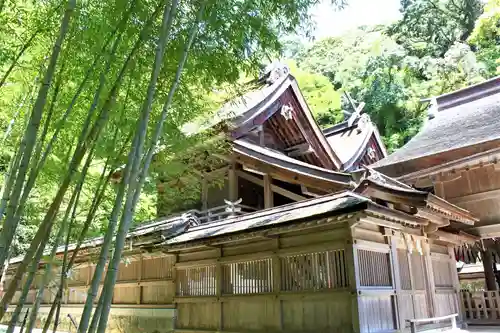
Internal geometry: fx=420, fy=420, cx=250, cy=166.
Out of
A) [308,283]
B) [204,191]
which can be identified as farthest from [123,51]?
[204,191]

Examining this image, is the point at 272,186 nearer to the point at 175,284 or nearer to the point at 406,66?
the point at 175,284

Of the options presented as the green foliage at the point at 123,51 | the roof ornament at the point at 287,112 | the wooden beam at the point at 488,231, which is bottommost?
the wooden beam at the point at 488,231

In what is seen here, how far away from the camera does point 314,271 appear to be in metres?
6.38

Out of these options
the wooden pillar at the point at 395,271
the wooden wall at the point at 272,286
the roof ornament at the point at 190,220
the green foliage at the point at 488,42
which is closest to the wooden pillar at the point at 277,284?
the wooden wall at the point at 272,286

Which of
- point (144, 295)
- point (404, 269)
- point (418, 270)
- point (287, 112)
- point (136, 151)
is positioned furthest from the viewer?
point (287, 112)

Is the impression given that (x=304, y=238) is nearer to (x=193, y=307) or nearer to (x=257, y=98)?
(x=193, y=307)

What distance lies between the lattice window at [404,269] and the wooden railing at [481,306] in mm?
2246

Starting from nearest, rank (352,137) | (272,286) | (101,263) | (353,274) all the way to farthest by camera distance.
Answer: (101,263), (353,274), (272,286), (352,137)

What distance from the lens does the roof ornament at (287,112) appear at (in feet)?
33.9

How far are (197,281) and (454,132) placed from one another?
21.5ft

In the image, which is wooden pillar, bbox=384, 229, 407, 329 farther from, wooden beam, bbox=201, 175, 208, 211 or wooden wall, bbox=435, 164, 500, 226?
wooden beam, bbox=201, 175, 208, 211

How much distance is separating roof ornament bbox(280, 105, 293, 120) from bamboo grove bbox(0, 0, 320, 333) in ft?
15.8

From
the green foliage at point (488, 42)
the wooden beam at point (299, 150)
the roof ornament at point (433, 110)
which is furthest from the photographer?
the green foliage at point (488, 42)

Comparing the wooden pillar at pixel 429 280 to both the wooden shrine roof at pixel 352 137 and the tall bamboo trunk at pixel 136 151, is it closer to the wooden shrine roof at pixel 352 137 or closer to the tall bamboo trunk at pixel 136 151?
the wooden shrine roof at pixel 352 137
